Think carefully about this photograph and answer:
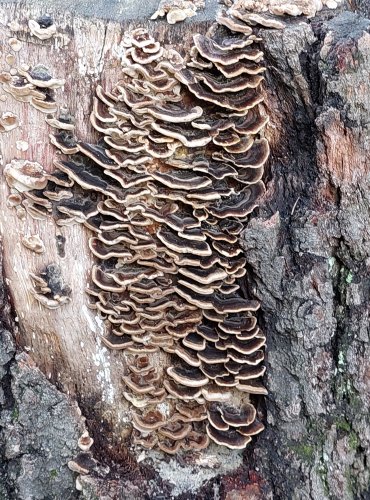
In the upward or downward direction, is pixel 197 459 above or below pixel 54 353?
below

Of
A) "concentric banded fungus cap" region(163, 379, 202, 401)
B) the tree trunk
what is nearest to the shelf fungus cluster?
"concentric banded fungus cap" region(163, 379, 202, 401)

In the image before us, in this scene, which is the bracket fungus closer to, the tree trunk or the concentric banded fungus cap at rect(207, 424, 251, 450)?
the concentric banded fungus cap at rect(207, 424, 251, 450)

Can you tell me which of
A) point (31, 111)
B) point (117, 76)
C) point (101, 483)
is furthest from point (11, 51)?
point (101, 483)

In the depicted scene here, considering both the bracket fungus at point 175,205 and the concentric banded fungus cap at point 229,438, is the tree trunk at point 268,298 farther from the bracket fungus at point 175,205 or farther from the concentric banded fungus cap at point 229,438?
the concentric banded fungus cap at point 229,438

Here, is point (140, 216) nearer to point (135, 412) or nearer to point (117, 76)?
point (117, 76)

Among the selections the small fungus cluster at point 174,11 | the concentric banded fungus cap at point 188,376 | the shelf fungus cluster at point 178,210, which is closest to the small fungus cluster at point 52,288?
the shelf fungus cluster at point 178,210

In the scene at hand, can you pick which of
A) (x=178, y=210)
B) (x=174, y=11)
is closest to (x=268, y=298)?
(x=178, y=210)

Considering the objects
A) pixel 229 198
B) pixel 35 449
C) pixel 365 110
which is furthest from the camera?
pixel 35 449

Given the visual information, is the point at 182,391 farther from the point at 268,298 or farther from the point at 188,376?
the point at 268,298
